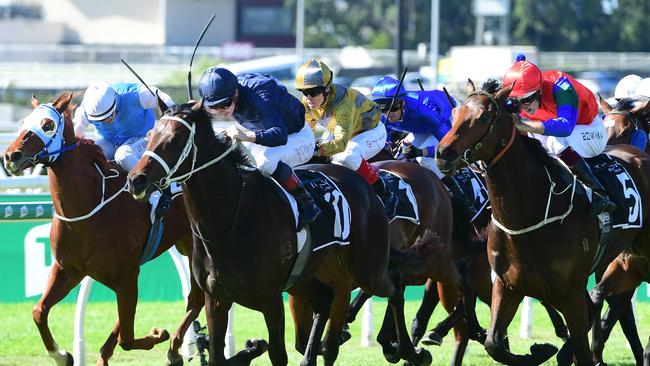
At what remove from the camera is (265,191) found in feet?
21.8

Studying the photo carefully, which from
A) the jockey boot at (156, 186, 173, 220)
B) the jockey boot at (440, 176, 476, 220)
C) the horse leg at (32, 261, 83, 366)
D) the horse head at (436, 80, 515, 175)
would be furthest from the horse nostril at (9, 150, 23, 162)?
the jockey boot at (440, 176, 476, 220)

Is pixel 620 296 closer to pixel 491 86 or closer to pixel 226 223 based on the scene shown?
pixel 491 86

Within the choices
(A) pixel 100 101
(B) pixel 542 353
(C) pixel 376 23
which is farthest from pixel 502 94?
(C) pixel 376 23

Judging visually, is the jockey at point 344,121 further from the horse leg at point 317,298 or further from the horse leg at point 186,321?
the horse leg at point 186,321

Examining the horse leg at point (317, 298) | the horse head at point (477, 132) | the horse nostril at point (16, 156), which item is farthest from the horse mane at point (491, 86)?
the horse nostril at point (16, 156)

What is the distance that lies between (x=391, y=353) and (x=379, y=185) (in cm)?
103

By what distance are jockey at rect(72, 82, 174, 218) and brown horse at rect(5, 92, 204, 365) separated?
245 mm

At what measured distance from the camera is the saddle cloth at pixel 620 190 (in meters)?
7.46

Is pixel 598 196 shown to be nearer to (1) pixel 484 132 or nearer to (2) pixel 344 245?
(1) pixel 484 132

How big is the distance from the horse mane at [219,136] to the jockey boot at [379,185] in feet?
4.03

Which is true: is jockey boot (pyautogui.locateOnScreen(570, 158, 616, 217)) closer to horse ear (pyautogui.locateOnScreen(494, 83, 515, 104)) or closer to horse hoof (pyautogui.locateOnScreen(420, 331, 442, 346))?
horse ear (pyautogui.locateOnScreen(494, 83, 515, 104))

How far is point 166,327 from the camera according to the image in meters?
9.87

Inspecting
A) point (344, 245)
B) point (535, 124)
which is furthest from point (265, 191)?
point (535, 124)

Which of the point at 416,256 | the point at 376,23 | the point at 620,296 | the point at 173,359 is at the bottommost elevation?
the point at 376,23
